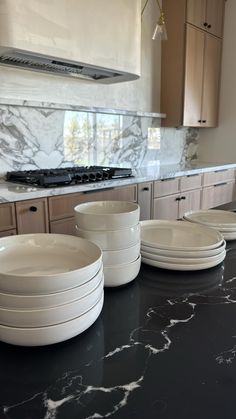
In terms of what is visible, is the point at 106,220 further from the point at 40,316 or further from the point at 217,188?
the point at 217,188

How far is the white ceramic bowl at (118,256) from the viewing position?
0.83 metres

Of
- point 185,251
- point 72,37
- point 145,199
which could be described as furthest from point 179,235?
point 145,199

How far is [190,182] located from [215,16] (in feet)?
6.83

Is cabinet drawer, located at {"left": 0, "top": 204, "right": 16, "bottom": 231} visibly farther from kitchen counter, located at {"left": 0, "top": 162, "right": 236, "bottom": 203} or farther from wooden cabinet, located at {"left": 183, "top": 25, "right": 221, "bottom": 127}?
wooden cabinet, located at {"left": 183, "top": 25, "right": 221, "bottom": 127}

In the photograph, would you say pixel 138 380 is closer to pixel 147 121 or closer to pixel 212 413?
pixel 212 413

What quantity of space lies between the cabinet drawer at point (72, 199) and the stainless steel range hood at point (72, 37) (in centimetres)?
91

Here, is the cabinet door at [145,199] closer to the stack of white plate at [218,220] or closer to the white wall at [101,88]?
the white wall at [101,88]

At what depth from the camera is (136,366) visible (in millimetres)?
580

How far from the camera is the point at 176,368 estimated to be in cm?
57

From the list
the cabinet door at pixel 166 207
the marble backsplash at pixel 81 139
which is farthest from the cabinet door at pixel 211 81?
the cabinet door at pixel 166 207

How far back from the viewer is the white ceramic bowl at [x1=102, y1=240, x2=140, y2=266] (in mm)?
826

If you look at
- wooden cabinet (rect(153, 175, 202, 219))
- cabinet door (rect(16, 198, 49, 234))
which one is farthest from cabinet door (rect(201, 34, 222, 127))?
cabinet door (rect(16, 198, 49, 234))

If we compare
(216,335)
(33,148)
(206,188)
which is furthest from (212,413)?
(206,188)

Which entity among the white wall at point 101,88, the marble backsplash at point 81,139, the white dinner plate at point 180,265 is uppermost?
the white wall at point 101,88
